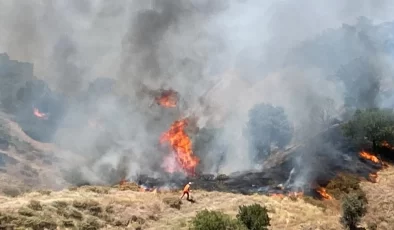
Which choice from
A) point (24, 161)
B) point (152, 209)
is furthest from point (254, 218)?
point (24, 161)

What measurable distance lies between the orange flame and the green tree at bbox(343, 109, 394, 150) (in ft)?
72.2

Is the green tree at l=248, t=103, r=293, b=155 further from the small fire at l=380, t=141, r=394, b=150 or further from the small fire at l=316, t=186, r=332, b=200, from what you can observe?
the small fire at l=316, t=186, r=332, b=200

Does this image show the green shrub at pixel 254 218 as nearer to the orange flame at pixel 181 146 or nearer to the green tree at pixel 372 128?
the orange flame at pixel 181 146

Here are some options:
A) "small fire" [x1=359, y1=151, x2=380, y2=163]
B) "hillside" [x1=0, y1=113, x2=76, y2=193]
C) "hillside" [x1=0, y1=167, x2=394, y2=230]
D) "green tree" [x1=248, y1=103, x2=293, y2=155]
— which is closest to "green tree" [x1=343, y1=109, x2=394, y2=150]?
"small fire" [x1=359, y1=151, x2=380, y2=163]

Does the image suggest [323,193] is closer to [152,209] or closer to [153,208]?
[153,208]

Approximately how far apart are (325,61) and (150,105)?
38.9m

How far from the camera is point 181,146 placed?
62531 millimetres

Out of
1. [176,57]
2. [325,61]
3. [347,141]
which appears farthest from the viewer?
[176,57]

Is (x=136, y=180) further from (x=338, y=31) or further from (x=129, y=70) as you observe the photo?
(x=338, y=31)

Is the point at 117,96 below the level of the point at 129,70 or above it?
below

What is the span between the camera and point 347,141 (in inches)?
2119

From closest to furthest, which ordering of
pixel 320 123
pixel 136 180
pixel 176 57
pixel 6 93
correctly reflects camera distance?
pixel 136 180
pixel 320 123
pixel 6 93
pixel 176 57

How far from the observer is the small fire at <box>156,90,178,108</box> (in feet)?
253

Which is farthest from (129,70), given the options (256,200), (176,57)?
(256,200)
